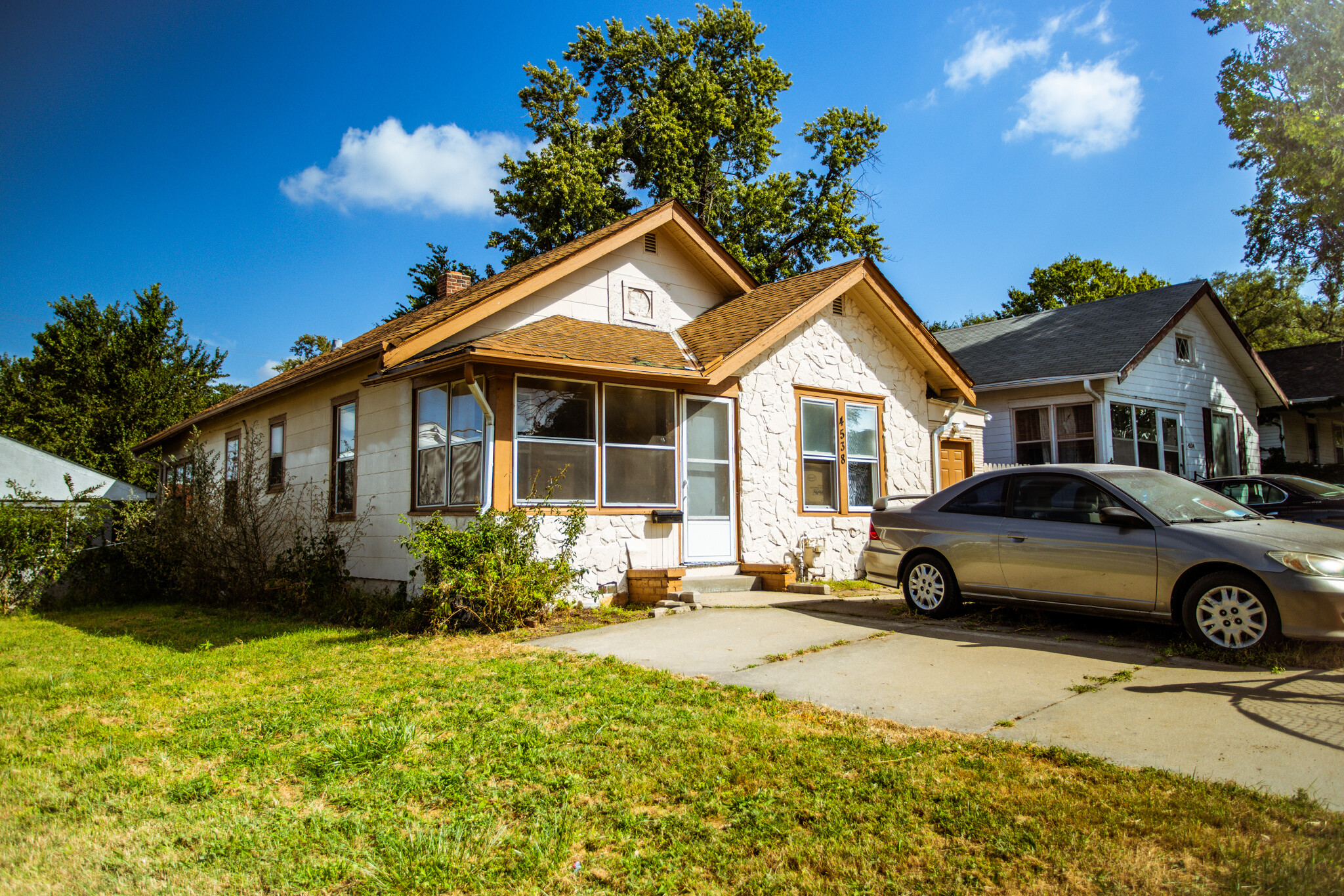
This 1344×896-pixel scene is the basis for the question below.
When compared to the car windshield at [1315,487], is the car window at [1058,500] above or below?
below

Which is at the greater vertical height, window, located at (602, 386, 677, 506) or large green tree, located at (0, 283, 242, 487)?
large green tree, located at (0, 283, 242, 487)

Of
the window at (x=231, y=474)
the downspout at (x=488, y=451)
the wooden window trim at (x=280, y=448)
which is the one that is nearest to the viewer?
the downspout at (x=488, y=451)

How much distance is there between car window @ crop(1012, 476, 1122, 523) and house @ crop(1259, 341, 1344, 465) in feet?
62.4

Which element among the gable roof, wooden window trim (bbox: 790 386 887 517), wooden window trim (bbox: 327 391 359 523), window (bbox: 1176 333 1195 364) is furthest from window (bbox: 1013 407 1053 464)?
wooden window trim (bbox: 327 391 359 523)

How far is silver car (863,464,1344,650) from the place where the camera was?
247 inches

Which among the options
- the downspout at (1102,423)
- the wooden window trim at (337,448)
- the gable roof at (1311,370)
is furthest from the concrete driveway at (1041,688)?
the gable roof at (1311,370)

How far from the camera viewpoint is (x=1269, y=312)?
144ft

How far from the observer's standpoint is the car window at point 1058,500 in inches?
299

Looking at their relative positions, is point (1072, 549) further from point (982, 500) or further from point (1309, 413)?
point (1309, 413)

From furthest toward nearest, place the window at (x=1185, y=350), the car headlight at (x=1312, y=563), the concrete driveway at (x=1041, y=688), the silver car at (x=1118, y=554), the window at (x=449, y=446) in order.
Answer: the window at (x=1185, y=350)
the window at (x=449, y=446)
the silver car at (x=1118, y=554)
the car headlight at (x=1312, y=563)
the concrete driveway at (x=1041, y=688)

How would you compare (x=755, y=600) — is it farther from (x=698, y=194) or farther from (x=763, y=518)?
(x=698, y=194)

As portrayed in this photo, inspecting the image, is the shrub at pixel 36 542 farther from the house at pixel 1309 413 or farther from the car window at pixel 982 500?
the house at pixel 1309 413

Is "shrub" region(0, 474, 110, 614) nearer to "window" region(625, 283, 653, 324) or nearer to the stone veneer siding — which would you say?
"window" region(625, 283, 653, 324)

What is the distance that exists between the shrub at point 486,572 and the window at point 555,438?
2.33ft
